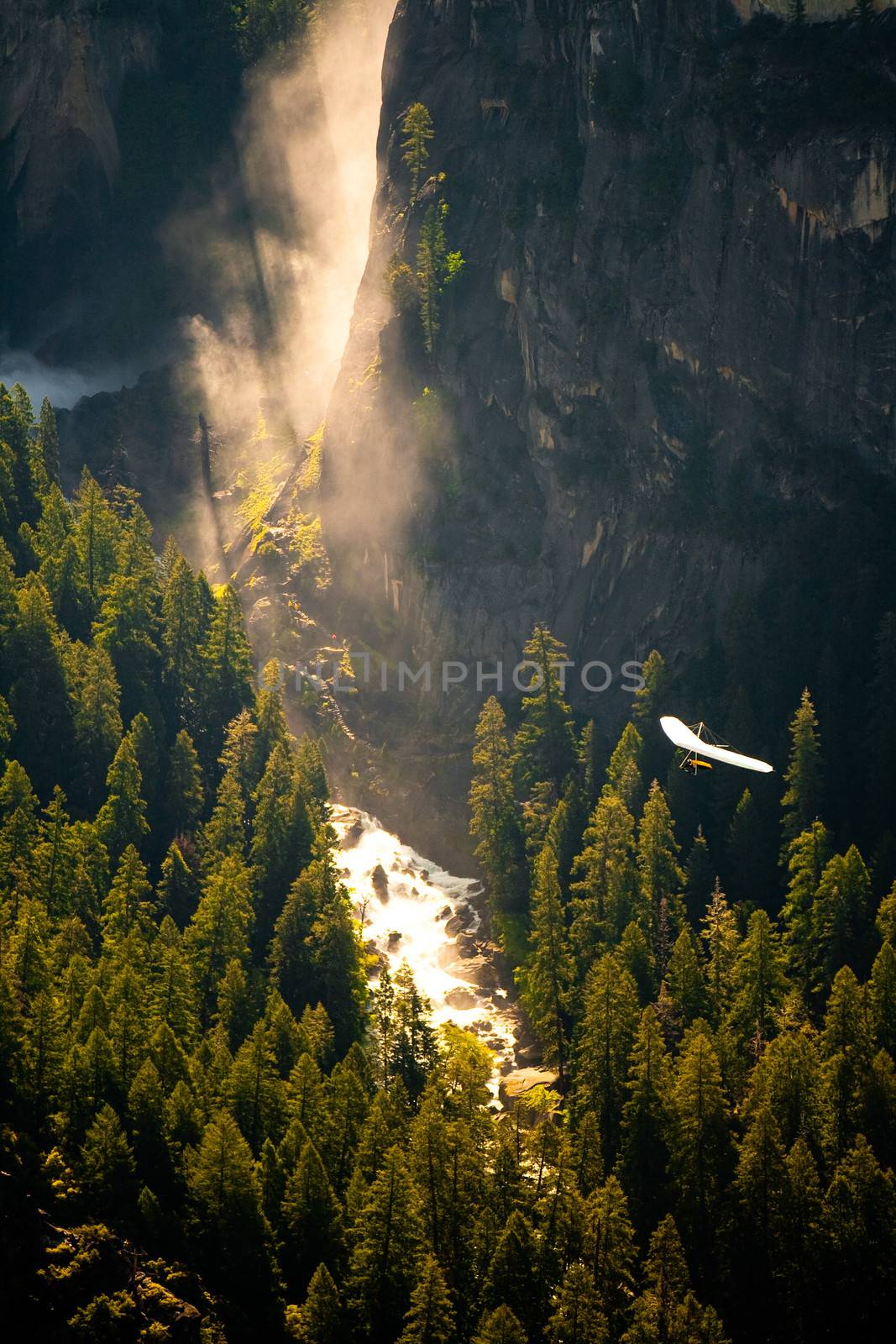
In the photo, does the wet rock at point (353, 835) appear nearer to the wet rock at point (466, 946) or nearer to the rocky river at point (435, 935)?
the rocky river at point (435, 935)

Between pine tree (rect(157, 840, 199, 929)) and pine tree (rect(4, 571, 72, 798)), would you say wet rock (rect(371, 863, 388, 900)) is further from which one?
pine tree (rect(4, 571, 72, 798))

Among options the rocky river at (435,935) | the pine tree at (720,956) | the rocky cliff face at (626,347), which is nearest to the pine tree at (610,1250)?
the pine tree at (720,956)

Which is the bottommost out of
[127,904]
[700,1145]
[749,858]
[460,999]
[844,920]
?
[700,1145]

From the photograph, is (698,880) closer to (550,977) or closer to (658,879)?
(658,879)

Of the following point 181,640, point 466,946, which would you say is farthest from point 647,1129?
point 181,640

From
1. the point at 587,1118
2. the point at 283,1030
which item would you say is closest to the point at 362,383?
the point at 283,1030

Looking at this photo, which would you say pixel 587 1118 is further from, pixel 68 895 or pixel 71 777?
pixel 71 777
